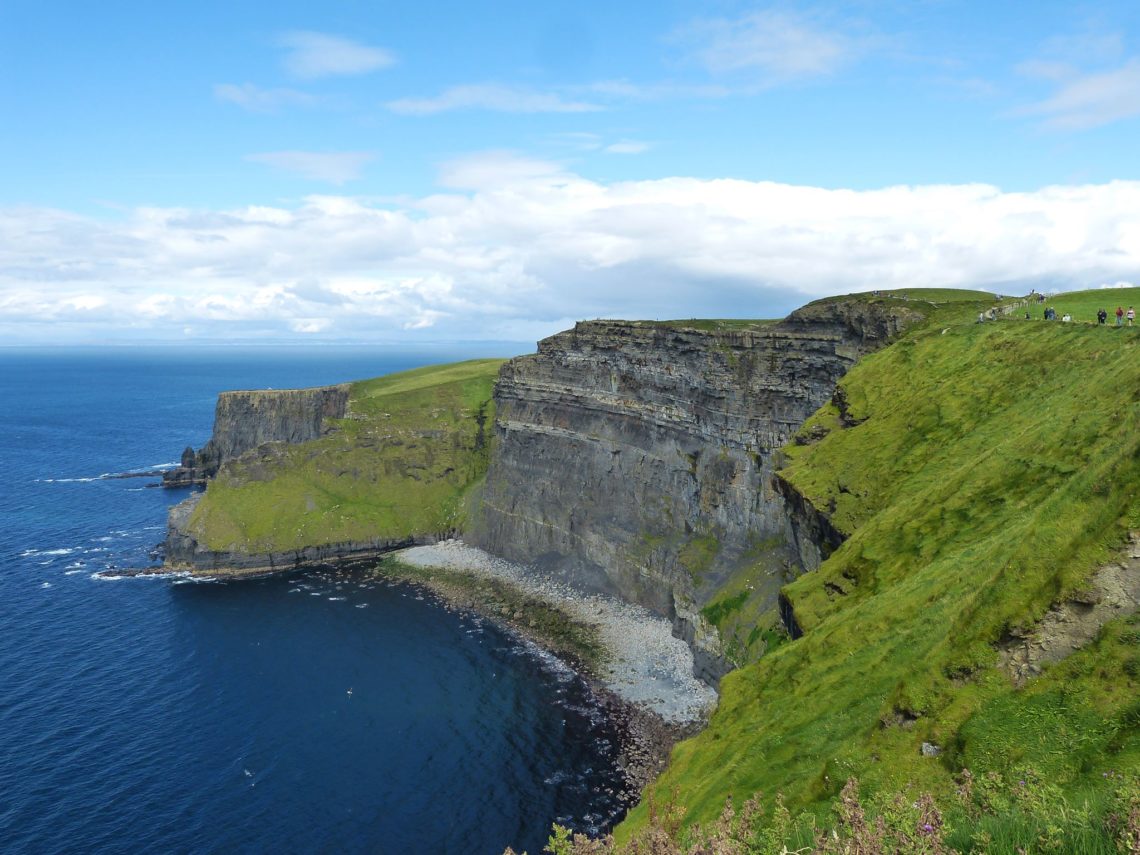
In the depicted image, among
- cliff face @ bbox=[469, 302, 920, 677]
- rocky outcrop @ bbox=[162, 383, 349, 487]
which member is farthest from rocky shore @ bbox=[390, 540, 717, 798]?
rocky outcrop @ bbox=[162, 383, 349, 487]

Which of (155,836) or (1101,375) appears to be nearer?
(1101,375)

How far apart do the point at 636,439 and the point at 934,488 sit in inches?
2803

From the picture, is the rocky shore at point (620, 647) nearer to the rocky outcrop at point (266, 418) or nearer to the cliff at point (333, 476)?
the cliff at point (333, 476)

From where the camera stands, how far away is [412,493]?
14862cm

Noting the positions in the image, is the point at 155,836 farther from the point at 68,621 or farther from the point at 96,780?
the point at 68,621

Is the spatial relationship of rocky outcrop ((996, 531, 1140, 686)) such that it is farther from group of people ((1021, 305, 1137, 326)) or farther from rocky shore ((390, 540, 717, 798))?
rocky shore ((390, 540, 717, 798))

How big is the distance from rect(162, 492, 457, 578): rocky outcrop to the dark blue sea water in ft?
23.5

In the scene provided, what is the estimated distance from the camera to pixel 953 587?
3133 centimetres

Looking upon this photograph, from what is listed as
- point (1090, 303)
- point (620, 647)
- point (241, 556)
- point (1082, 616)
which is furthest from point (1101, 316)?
point (241, 556)

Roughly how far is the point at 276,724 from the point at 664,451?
6351cm

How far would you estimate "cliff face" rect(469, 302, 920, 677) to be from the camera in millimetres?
90375

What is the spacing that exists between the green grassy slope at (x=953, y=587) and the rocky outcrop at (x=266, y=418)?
140 m

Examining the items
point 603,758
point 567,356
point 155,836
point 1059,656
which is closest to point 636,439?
point 567,356

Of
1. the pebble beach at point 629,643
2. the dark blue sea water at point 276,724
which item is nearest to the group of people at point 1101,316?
the pebble beach at point 629,643
